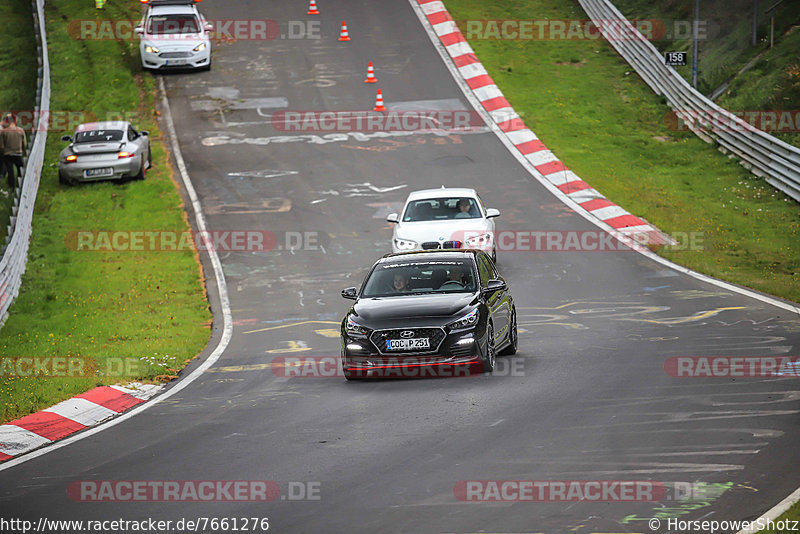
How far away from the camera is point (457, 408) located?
11.7 metres

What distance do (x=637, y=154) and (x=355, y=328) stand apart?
64.8 feet

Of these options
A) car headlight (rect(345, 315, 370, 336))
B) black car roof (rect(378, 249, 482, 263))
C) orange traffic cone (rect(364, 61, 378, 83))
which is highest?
orange traffic cone (rect(364, 61, 378, 83))

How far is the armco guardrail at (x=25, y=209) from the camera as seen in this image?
19.5 meters

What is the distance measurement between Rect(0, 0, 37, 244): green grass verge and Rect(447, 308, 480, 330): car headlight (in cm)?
2434

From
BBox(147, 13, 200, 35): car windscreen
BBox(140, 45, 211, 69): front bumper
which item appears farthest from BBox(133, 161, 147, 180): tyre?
BBox(147, 13, 200, 35): car windscreen

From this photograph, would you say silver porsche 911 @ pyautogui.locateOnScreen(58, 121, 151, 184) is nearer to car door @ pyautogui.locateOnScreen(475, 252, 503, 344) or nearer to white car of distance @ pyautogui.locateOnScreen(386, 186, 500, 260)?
white car of distance @ pyautogui.locateOnScreen(386, 186, 500, 260)

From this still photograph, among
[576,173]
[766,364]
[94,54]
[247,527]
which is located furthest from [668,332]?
[94,54]

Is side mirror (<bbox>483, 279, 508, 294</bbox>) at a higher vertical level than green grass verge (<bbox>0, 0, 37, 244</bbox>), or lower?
lower

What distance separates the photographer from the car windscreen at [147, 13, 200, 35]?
3606 cm

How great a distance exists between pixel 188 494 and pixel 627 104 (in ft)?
94.3

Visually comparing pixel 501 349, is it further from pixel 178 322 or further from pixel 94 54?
pixel 94 54
